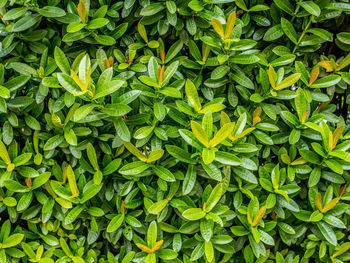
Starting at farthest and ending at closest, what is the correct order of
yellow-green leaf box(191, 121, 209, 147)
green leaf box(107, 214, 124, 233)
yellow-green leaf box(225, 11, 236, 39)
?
green leaf box(107, 214, 124, 233)
yellow-green leaf box(225, 11, 236, 39)
yellow-green leaf box(191, 121, 209, 147)

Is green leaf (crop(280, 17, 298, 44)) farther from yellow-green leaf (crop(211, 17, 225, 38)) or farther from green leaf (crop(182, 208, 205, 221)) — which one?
green leaf (crop(182, 208, 205, 221))

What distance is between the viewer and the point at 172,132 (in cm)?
145

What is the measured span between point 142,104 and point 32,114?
551mm

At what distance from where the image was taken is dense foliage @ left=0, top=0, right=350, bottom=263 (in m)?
1.47

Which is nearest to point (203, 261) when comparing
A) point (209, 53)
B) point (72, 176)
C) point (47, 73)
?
point (72, 176)

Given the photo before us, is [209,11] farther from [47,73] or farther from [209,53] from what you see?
[47,73]

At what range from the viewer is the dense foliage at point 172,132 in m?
1.47

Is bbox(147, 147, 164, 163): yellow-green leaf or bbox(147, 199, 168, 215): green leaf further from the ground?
bbox(147, 147, 164, 163): yellow-green leaf

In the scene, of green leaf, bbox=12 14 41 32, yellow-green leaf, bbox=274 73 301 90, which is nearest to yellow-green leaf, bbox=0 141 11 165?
green leaf, bbox=12 14 41 32

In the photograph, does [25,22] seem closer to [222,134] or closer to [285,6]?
[222,134]

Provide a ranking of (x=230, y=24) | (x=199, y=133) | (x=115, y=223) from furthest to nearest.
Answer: (x=115, y=223)
(x=230, y=24)
(x=199, y=133)

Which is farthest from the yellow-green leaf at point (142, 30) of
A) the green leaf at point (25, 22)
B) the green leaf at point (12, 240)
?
the green leaf at point (12, 240)

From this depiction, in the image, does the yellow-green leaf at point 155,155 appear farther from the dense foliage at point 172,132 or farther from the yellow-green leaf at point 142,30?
the yellow-green leaf at point 142,30

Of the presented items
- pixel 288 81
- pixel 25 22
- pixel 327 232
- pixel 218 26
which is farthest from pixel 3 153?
pixel 327 232
